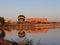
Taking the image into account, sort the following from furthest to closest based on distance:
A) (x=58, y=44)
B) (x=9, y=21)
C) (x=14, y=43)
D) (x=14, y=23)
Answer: (x=9, y=21) → (x=14, y=23) → (x=58, y=44) → (x=14, y=43)

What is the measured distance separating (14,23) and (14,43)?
56.6 m

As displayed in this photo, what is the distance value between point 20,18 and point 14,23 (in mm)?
6107

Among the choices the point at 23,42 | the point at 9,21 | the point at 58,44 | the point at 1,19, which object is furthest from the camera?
the point at 9,21

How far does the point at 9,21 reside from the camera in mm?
76625

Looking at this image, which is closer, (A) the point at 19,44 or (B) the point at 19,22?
(A) the point at 19,44

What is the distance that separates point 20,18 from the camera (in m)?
77.2

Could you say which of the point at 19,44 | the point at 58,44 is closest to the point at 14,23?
the point at 58,44

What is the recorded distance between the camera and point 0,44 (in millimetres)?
13406

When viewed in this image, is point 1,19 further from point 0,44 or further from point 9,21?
point 0,44

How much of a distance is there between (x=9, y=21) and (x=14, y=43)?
61.8m

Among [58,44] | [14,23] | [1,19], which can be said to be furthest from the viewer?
[14,23]

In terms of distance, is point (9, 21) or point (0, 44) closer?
point (0, 44)

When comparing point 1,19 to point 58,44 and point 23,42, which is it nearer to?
point 58,44

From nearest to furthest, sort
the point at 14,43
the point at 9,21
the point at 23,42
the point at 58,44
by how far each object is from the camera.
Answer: the point at 23,42 < the point at 14,43 < the point at 58,44 < the point at 9,21
